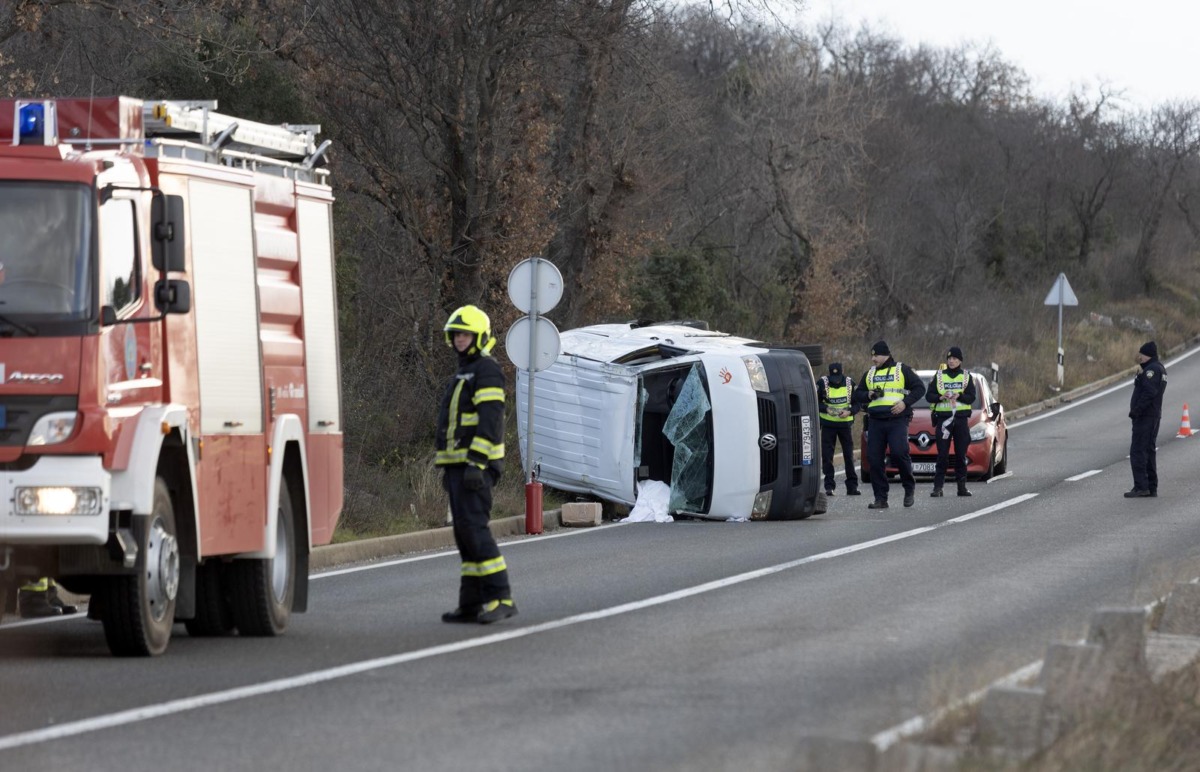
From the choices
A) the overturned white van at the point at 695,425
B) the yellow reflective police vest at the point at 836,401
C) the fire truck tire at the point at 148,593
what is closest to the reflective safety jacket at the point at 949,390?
the yellow reflective police vest at the point at 836,401

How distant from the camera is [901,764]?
6.02 metres

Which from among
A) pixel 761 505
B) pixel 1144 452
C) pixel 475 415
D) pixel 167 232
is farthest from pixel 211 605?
pixel 1144 452

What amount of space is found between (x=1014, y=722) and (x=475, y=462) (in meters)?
5.37

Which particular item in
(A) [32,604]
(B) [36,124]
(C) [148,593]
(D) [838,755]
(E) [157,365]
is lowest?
(A) [32,604]

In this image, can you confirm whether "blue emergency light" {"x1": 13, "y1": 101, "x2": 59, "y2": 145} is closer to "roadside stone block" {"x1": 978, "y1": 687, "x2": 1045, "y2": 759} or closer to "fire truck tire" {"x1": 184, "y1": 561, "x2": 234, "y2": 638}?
"fire truck tire" {"x1": 184, "y1": 561, "x2": 234, "y2": 638}

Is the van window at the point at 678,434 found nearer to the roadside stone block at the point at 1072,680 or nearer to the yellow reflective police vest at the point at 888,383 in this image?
the yellow reflective police vest at the point at 888,383

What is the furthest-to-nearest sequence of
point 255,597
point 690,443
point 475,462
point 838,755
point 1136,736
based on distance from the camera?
1. point 690,443
2. point 475,462
3. point 255,597
4. point 1136,736
5. point 838,755

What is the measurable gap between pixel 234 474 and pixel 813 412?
12009mm

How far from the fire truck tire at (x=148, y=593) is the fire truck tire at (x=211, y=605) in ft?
3.75

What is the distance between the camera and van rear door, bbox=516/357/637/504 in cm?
2134

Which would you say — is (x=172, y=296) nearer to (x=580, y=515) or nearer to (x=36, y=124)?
(x=36, y=124)

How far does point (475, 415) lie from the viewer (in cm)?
1144

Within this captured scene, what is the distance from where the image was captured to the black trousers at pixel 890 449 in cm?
2227

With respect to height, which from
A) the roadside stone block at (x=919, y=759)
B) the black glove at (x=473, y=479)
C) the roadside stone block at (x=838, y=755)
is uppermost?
the black glove at (x=473, y=479)
